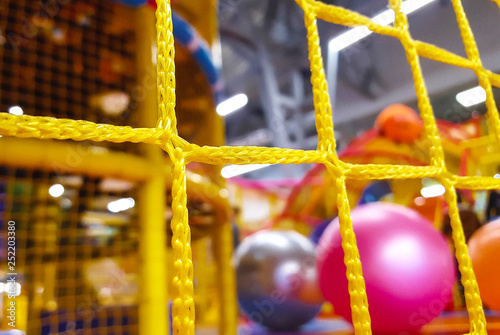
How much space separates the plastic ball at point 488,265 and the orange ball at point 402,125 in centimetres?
103

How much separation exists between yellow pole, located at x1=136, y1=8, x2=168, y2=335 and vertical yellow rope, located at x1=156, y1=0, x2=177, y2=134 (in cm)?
35

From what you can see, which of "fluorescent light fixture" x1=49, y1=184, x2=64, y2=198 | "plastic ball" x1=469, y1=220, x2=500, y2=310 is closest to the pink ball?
"plastic ball" x1=469, y1=220, x2=500, y2=310

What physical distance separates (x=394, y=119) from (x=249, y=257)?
970mm

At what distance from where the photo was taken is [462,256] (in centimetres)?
51

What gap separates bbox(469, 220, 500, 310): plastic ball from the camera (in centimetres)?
72

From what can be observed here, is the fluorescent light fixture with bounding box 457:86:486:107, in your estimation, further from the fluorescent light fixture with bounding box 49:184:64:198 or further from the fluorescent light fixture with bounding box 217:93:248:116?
the fluorescent light fixture with bounding box 49:184:64:198

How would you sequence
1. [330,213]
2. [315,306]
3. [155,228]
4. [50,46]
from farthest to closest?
[330,213] < [315,306] < [50,46] < [155,228]

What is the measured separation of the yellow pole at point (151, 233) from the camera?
2.16 ft

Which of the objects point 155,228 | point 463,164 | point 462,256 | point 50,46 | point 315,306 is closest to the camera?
point 462,256

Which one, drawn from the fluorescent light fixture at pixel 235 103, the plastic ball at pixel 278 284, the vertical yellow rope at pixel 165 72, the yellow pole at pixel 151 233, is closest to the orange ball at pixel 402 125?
the plastic ball at pixel 278 284

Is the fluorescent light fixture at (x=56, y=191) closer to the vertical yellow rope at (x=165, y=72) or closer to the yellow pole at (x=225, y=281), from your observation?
the yellow pole at (x=225, y=281)

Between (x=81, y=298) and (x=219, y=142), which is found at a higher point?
(x=219, y=142)

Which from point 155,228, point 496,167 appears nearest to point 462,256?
point 155,228

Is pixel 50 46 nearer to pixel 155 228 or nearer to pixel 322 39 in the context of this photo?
pixel 155 228
